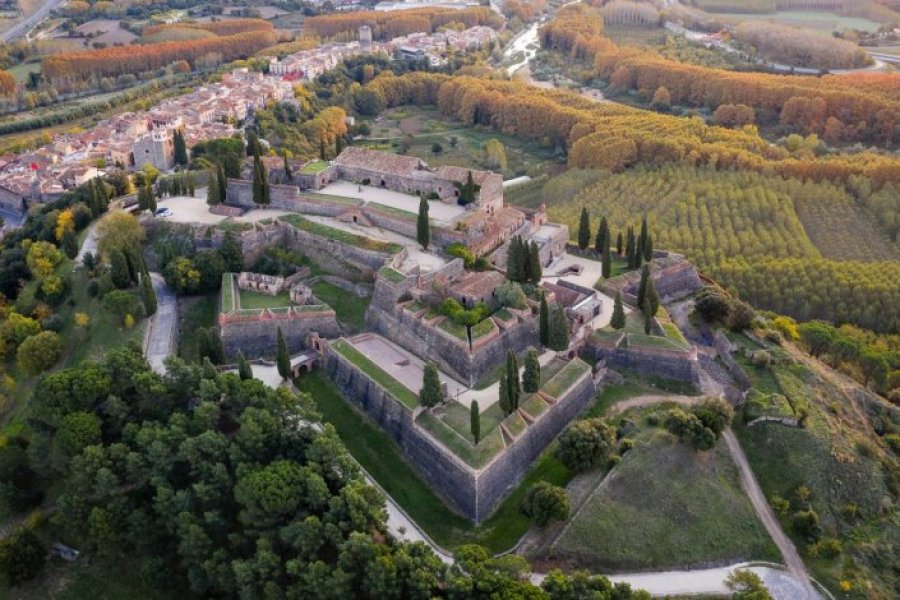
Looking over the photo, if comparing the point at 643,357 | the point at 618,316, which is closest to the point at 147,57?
the point at 618,316

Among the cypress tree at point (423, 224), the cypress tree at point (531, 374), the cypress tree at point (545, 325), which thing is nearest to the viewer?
the cypress tree at point (531, 374)

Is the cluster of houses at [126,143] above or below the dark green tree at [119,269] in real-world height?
below

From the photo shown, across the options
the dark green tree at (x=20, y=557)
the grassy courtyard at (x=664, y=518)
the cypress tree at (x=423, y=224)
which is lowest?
the dark green tree at (x=20, y=557)

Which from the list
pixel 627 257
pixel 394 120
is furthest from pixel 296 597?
pixel 394 120

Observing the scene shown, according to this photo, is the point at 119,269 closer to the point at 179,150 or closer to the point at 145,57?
the point at 179,150

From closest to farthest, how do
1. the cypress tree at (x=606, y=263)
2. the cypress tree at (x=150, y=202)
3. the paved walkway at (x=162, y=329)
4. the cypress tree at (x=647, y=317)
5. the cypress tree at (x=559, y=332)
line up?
1. the cypress tree at (x=559, y=332)
2. the paved walkway at (x=162, y=329)
3. the cypress tree at (x=647, y=317)
4. the cypress tree at (x=606, y=263)
5. the cypress tree at (x=150, y=202)

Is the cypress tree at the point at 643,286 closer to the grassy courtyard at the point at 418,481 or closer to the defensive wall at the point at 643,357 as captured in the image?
the defensive wall at the point at 643,357

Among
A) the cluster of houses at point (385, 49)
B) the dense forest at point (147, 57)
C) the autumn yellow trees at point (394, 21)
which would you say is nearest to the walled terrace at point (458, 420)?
the cluster of houses at point (385, 49)

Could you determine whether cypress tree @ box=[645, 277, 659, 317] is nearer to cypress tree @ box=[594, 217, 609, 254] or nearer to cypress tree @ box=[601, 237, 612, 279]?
cypress tree @ box=[601, 237, 612, 279]
